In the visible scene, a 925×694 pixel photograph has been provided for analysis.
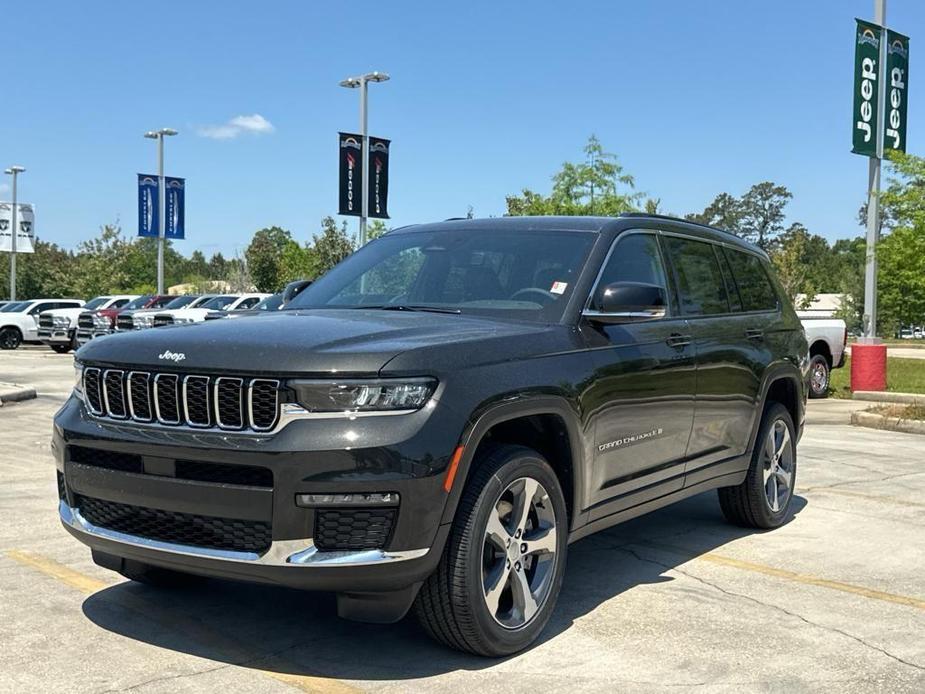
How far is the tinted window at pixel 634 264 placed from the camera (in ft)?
17.0

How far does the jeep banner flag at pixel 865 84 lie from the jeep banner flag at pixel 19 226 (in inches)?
1669

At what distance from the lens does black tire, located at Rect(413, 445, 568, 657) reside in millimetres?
3949

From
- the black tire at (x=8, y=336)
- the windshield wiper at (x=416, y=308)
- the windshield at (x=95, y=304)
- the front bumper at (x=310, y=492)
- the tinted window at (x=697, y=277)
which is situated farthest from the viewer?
the windshield at (x=95, y=304)

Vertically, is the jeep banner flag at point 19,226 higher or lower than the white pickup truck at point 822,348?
higher

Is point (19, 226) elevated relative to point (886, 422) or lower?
elevated

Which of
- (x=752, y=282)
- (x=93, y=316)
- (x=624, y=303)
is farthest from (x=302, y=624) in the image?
(x=93, y=316)

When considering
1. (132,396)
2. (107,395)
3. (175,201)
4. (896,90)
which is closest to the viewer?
(132,396)

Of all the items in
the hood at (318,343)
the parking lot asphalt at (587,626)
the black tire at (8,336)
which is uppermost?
the hood at (318,343)

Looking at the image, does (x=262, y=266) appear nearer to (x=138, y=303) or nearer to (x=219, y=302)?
(x=138, y=303)

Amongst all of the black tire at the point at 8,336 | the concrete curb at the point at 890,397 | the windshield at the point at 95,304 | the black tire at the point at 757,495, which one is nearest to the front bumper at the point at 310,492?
the black tire at the point at 757,495

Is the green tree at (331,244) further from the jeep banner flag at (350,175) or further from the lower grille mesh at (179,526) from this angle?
the lower grille mesh at (179,526)

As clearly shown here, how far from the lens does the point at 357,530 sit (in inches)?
147

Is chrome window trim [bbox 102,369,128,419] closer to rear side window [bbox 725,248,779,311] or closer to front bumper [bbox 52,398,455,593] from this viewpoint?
front bumper [bbox 52,398,455,593]

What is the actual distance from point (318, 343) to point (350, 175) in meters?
27.3
